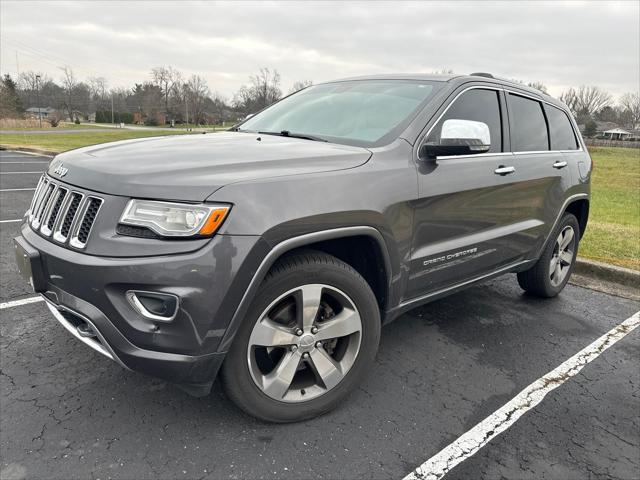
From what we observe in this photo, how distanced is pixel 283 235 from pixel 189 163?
1.78 ft

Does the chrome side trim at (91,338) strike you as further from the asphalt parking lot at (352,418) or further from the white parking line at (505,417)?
the white parking line at (505,417)

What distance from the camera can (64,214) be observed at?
7.43 ft

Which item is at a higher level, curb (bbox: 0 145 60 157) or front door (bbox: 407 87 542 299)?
front door (bbox: 407 87 542 299)

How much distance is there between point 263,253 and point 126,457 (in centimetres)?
111

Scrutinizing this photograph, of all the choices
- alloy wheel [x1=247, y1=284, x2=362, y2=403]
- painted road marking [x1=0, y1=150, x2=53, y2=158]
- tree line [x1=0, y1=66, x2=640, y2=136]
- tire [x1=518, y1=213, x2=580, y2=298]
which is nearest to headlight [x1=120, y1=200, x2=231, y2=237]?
alloy wheel [x1=247, y1=284, x2=362, y2=403]

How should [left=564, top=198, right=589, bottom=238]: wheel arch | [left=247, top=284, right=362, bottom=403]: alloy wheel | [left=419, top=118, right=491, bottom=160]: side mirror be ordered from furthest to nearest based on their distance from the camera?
[left=564, top=198, right=589, bottom=238]: wheel arch < [left=419, top=118, right=491, bottom=160]: side mirror < [left=247, top=284, right=362, bottom=403]: alloy wheel

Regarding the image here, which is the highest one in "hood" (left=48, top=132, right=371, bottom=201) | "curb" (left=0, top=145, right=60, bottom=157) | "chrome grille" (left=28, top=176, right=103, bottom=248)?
"hood" (left=48, top=132, right=371, bottom=201)

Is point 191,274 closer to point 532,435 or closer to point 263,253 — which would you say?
point 263,253

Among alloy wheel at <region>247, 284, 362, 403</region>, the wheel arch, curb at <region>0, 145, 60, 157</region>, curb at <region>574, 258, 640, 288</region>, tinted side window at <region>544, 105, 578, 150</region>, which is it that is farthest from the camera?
curb at <region>0, 145, 60, 157</region>

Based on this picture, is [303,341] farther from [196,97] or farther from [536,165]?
[196,97]

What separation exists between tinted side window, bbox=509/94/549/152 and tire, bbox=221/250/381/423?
1.99m

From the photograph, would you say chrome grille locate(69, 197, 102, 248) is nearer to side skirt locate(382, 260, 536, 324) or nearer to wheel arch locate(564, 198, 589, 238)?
side skirt locate(382, 260, 536, 324)

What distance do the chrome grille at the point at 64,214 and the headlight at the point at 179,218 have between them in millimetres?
246

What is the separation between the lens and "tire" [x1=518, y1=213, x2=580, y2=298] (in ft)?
13.9
